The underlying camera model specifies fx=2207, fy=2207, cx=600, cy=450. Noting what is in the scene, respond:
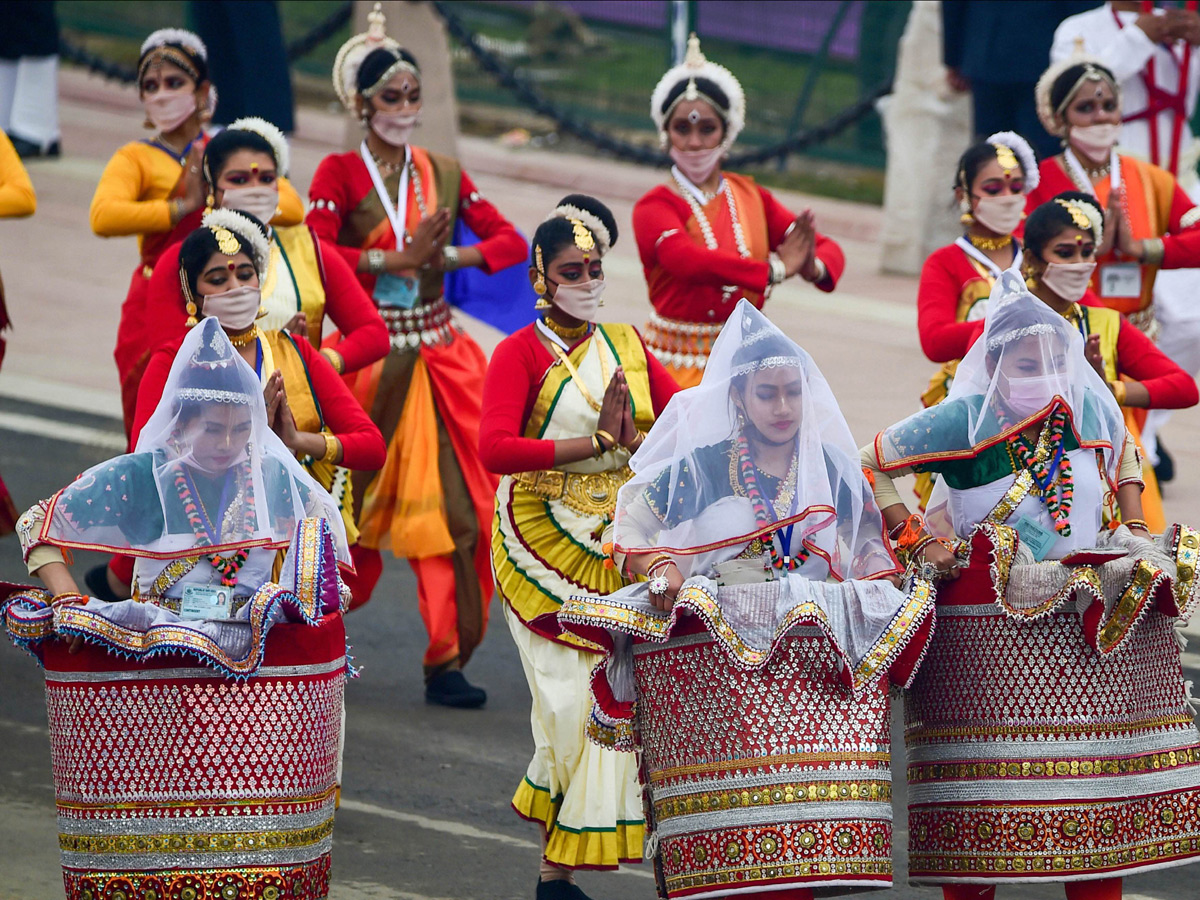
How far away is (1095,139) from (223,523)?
3906 millimetres

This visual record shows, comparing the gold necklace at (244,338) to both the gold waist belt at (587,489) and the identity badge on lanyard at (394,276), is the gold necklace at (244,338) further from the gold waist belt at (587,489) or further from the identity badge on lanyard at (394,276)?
the identity badge on lanyard at (394,276)

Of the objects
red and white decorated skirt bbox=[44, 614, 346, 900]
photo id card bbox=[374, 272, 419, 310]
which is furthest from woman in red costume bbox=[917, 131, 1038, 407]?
red and white decorated skirt bbox=[44, 614, 346, 900]

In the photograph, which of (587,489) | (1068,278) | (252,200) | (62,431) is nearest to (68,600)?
(587,489)

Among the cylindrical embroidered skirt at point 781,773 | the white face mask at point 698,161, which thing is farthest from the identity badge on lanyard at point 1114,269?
the cylindrical embroidered skirt at point 781,773

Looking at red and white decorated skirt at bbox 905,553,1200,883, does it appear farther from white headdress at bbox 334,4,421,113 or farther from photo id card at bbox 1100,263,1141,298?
white headdress at bbox 334,4,421,113

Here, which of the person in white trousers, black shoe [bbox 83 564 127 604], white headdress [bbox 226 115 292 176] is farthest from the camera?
the person in white trousers

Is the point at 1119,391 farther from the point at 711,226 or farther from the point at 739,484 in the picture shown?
the point at 711,226

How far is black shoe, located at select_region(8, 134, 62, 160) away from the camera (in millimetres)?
15273

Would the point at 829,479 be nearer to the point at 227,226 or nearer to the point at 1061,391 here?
the point at 1061,391

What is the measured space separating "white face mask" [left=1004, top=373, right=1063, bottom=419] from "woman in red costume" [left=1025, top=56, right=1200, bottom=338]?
2446 millimetres

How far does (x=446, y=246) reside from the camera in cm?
789

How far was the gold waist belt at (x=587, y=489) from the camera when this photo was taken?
19.9 ft

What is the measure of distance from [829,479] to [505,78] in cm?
1058

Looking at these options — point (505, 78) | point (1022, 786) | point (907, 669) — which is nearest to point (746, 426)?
point (907, 669)
